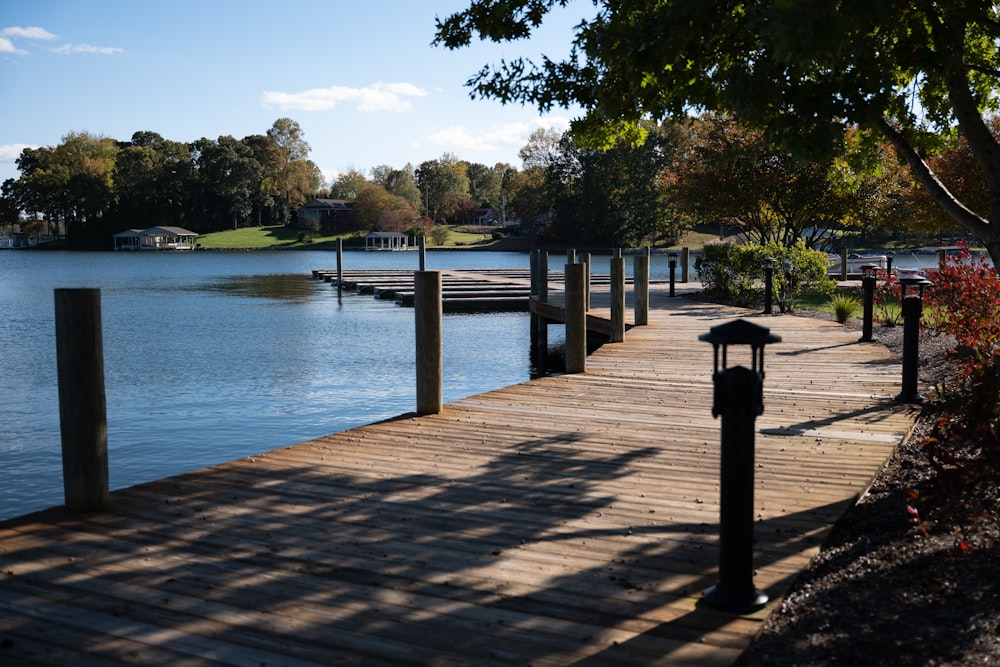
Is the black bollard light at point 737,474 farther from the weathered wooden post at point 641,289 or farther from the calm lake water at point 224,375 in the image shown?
the weathered wooden post at point 641,289

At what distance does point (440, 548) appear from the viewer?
4609mm

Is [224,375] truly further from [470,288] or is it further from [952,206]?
[470,288]

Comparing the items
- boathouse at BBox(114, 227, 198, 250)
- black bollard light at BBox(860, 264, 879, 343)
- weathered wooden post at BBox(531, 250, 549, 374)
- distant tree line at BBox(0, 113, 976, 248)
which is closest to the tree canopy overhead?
black bollard light at BBox(860, 264, 879, 343)

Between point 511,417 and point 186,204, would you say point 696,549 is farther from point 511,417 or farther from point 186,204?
point 186,204

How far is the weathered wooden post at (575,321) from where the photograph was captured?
35.4 feet

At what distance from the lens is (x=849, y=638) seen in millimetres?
3479

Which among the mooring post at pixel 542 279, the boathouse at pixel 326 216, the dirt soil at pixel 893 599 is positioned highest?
the boathouse at pixel 326 216

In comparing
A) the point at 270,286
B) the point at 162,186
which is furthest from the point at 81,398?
the point at 162,186

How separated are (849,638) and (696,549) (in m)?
1.17

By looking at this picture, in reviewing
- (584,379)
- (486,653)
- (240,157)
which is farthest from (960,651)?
(240,157)

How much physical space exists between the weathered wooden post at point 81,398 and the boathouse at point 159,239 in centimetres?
12080

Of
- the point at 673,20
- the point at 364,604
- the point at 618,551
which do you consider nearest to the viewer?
the point at 364,604

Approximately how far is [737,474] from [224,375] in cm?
1575

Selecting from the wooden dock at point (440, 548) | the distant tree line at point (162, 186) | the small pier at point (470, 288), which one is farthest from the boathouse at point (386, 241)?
the wooden dock at point (440, 548)
